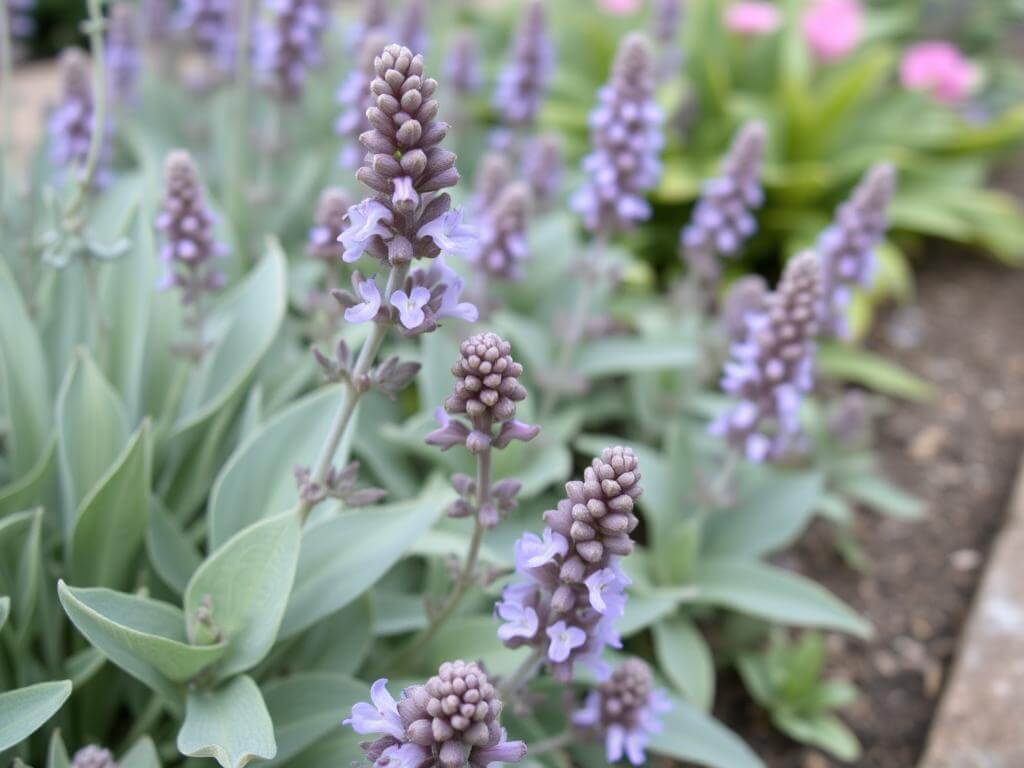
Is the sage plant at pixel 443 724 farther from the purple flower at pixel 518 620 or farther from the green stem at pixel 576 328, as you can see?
the green stem at pixel 576 328

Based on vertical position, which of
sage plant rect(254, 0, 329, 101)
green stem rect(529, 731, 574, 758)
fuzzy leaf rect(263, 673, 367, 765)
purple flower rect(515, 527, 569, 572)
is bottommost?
green stem rect(529, 731, 574, 758)

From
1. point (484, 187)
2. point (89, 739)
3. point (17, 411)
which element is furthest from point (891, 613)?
point (17, 411)

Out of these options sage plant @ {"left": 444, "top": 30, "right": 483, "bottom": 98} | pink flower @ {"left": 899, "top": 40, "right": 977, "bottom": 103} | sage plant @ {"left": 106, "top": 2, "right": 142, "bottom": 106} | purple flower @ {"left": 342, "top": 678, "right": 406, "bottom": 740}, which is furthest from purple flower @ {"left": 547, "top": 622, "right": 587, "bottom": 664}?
pink flower @ {"left": 899, "top": 40, "right": 977, "bottom": 103}

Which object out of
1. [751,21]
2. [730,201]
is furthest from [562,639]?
[751,21]

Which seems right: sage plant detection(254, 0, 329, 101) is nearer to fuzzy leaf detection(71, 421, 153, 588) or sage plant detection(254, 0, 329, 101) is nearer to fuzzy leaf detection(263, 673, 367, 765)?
fuzzy leaf detection(71, 421, 153, 588)

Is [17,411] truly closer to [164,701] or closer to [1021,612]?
[164,701]

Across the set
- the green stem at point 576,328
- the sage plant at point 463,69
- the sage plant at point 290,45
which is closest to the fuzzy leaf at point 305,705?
the green stem at point 576,328
